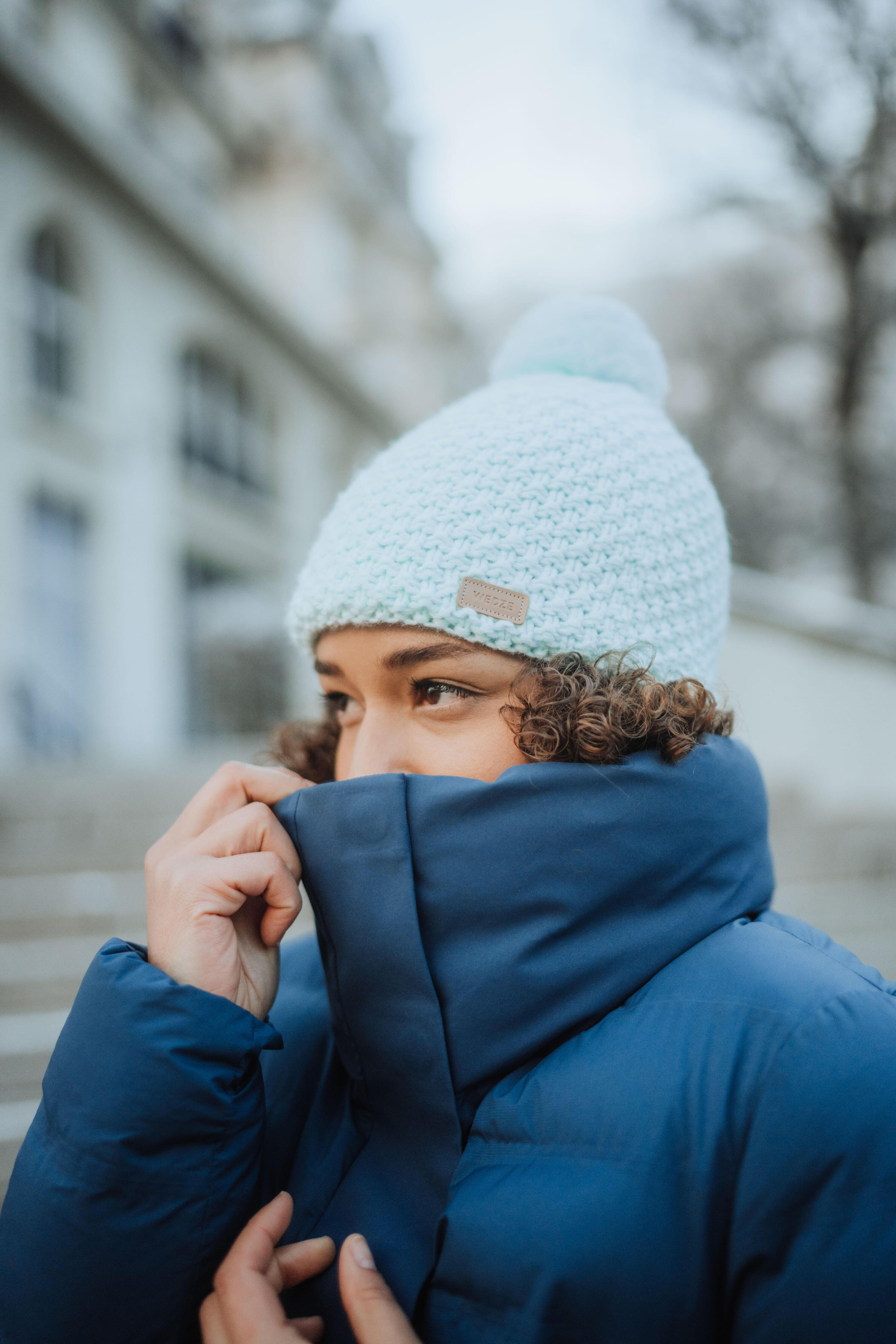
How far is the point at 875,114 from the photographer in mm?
9219

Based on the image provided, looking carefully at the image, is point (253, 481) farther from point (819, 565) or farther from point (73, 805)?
point (73, 805)

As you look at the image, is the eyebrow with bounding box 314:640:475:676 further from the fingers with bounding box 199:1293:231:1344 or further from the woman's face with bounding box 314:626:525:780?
the fingers with bounding box 199:1293:231:1344

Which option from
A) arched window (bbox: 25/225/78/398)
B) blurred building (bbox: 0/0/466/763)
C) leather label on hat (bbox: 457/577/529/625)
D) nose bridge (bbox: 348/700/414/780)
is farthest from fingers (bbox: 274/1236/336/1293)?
arched window (bbox: 25/225/78/398)

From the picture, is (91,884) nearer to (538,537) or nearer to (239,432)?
(538,537)

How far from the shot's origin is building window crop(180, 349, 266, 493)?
13.4 m

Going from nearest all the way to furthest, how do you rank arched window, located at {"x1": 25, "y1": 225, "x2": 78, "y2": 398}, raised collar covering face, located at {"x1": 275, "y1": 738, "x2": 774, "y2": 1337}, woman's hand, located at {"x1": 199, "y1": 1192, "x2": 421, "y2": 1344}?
woman's hand, located at {"x1": 199, "y1": 1192, "x2": 421, "y2": 1344}, raised collar covering face, located at {"x1": 275, "y1": 738, "x2": 774, "y2": 1337}, arched window, located at {"x1": 25, "y1": 225, "x2": 78, "y2": 398}

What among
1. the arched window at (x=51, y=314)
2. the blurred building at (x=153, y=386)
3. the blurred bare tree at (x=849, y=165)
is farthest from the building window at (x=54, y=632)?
the blurred bare tree at (x=849, y=165)

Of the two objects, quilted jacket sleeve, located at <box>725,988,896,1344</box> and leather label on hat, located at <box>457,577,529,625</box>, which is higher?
leather label on hat, located at <box>457,577,529,625</box>

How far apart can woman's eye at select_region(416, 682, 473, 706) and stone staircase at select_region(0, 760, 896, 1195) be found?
2.32 m

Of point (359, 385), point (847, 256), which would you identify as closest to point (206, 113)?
point (359, 385)

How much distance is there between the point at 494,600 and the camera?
1.27 meters

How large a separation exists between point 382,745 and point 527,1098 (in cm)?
52

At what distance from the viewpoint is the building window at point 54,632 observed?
9719mm

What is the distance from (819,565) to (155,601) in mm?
10587
